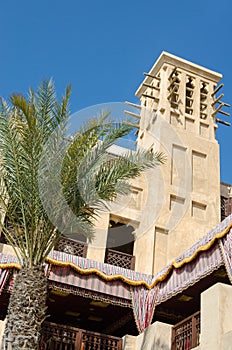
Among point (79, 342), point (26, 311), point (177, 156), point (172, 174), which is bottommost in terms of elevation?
point (26, 311)

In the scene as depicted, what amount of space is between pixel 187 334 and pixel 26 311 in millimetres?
3810

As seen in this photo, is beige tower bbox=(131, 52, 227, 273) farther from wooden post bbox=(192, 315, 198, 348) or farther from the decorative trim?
wooden post bbox=(192, 315, 198, 348)

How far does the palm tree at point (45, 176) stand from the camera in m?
10.2

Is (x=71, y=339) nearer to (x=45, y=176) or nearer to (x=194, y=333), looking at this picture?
(x=194, y=333)

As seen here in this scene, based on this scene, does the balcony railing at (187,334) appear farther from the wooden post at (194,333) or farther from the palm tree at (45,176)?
the palm tree at (45,176)

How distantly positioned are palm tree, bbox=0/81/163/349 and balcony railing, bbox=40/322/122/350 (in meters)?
2.53

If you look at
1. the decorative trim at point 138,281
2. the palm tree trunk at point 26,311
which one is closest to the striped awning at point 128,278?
the decorative trim at point 138,281

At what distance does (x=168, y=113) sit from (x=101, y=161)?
26.9 ft

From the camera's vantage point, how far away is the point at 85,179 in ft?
35.3

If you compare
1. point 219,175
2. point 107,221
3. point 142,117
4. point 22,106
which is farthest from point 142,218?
point 22,106

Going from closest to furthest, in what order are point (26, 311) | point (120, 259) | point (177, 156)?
point (26, 311), point (120, 259), point (177, 156)

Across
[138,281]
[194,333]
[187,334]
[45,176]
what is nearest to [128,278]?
[138,281]

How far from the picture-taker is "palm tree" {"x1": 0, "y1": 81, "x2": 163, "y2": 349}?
10.2 m

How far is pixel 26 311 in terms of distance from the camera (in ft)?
32.4
